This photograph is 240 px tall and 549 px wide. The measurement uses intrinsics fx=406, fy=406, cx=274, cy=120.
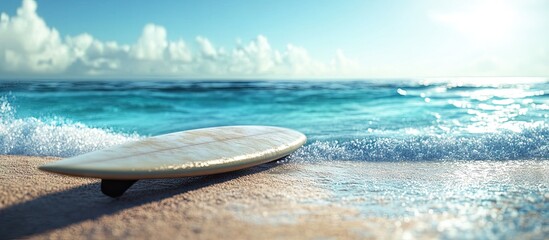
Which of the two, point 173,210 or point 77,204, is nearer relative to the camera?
point 173,210

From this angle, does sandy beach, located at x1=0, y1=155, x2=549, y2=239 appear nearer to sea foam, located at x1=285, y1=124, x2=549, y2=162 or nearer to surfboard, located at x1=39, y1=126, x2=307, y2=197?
surfboard, located at x1=39, y1=126, x2=307, y2=197

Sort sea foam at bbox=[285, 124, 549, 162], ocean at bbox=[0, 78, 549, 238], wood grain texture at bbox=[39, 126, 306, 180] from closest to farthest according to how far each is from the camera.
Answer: ocean at bbox=[0, 78, 549, 238] < wood grain texture at bbox=[39, 126, 306, 180] < sea foam at bbox=[285, 124, 549, 162]

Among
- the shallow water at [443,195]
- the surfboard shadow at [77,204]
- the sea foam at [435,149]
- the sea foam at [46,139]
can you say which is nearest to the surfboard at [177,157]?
the surfboard shadow at [77,204]

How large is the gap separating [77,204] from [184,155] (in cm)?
78

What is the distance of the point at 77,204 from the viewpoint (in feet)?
8.70

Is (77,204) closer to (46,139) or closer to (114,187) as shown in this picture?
(114,187)

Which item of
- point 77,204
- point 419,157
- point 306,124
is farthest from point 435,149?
point 306,124

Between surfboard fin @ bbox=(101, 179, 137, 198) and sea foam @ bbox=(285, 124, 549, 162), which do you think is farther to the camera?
sea foam @ bbox=(285, 124, 549, 162)

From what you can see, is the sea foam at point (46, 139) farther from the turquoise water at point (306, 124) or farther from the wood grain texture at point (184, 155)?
the wood grain texture at point (184, 155)

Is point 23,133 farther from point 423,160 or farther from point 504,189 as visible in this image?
point 504,189

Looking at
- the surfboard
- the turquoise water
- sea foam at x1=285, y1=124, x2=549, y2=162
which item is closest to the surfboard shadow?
the surfboard

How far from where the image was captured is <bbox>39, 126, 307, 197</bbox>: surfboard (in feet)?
8.40

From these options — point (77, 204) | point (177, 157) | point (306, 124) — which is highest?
point (177, 157)

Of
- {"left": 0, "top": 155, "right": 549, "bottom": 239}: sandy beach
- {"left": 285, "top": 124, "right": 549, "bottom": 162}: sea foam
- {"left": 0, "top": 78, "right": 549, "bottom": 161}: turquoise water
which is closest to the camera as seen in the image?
{"left": 0, "top": 155, "right": 549, "bottom": 239}: sandy beach
